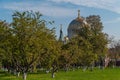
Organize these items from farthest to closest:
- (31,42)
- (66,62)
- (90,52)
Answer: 1. (90,52)
2. (66,62)
3. (31,42)

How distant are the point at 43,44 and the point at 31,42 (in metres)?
2.35

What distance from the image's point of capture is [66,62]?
80.8 metres

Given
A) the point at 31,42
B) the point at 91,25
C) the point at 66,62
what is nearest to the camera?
the point at 31,42

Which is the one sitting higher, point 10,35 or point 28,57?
point 10,35

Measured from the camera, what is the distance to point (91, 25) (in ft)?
373

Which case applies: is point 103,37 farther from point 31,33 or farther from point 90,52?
point 31,33

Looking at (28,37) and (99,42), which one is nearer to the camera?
(28,37)

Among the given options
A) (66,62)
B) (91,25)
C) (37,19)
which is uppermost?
(91,25)

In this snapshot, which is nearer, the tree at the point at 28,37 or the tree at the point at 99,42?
the tree at the point at 28,37

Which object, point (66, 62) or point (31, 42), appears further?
point (66, 62)

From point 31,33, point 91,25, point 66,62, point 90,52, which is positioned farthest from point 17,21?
point 91,25

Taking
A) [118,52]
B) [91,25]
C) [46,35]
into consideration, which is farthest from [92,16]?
[46,35]

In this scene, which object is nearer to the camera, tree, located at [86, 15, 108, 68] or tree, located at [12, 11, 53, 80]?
tree, located at [12, 11, 53, 80]

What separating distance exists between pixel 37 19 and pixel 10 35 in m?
3.95
